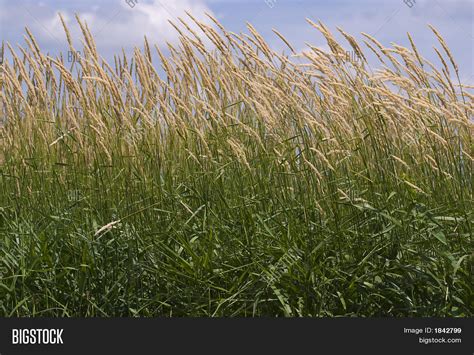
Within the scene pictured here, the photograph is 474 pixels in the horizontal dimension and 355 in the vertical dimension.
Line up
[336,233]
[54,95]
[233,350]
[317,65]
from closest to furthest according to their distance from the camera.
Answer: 1. [233,350]
2. [336,233]
3. [317,65]
4. [54,95]

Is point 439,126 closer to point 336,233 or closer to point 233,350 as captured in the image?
point 336,233

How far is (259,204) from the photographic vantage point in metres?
3.35

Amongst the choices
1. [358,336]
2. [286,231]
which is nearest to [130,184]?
[286,231]

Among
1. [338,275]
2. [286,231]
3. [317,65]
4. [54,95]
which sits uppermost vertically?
[54,95]

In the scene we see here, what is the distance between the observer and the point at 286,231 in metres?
3.11

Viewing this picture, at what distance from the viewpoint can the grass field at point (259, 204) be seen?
3064 millimetres

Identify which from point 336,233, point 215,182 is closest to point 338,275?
point 336,233

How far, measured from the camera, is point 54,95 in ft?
13.5

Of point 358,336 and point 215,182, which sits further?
point 215,182

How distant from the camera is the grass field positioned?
3.06 meters

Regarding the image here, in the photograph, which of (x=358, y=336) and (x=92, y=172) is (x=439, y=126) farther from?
(x=92, y=172)

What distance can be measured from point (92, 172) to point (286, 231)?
1.02m

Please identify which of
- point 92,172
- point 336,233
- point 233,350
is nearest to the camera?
point 233,350

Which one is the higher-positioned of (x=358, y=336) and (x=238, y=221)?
(x=238, y=221)
